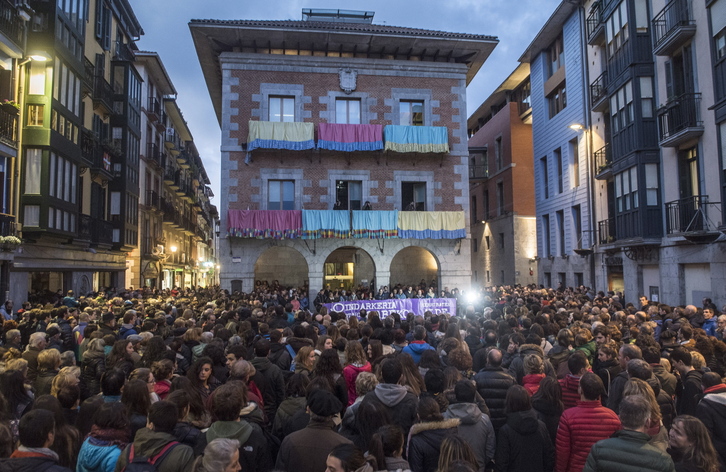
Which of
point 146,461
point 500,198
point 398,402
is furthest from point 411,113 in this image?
point 146,461

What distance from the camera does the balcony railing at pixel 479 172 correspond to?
40.4 meters

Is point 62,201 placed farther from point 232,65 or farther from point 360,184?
point 360,184

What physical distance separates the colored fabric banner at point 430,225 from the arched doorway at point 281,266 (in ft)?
29.6

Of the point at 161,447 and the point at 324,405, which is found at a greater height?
the point at 324,405

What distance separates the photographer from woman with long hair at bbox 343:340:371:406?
20.7 feet

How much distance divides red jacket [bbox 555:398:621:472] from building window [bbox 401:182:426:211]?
22.3 meters

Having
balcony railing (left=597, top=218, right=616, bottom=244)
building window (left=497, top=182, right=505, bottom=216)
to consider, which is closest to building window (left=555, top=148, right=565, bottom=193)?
balcony railing (left=597, top=218, right=616, bottom=244)

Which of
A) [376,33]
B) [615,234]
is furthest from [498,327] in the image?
[376,33]

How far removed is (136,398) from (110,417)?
78 cm

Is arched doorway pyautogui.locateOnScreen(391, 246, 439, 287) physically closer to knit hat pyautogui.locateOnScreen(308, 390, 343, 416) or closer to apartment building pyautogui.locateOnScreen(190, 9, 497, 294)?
apartment building pyautogui.locateOnScreen(190, 9, 497, 294)

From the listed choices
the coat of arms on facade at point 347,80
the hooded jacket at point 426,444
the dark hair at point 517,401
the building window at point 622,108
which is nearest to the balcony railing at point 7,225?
the coat of arms on facade at point 347,80

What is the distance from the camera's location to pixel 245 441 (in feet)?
14.4

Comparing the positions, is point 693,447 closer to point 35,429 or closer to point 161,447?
point 161,447

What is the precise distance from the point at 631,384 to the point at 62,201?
70.0ft
